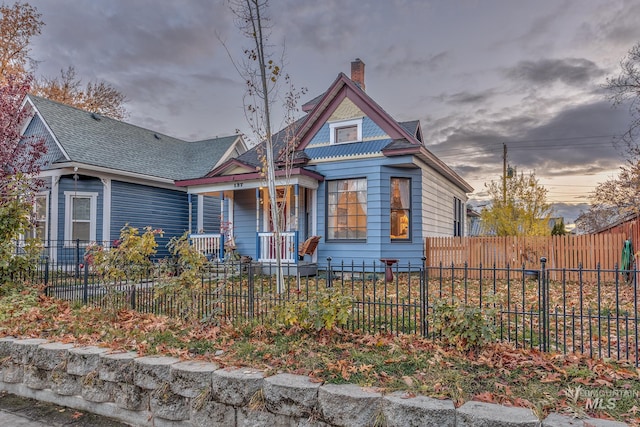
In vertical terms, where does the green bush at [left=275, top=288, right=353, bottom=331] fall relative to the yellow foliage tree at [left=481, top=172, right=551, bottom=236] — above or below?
below

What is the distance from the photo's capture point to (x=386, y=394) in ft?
9.18

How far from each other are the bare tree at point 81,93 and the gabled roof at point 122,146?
10549mm

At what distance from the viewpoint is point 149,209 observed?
14297mm

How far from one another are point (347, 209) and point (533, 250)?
5.42 meters

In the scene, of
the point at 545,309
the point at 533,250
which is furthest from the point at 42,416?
the point at 533,250

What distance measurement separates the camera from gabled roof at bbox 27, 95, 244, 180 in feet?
41.8

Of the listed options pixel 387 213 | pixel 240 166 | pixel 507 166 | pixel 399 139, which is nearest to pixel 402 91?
pixel 399 139

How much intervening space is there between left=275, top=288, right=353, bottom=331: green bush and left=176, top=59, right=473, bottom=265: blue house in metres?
6.01

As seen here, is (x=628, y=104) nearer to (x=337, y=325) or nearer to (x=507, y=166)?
(x=337, y=325)

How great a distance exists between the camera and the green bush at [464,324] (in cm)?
374

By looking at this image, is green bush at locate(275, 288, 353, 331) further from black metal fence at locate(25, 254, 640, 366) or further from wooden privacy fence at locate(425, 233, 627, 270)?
wooden privacy fence at locate(425, 233, 627, 270)

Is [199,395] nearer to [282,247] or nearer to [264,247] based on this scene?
[282,247]

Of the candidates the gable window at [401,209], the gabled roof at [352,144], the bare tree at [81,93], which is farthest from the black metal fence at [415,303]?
the bare tree at [81,93]

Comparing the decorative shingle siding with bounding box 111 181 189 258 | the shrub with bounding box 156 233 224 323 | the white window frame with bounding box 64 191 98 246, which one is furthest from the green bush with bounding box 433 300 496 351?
the white window frame with bounding box 64 191 98 246
